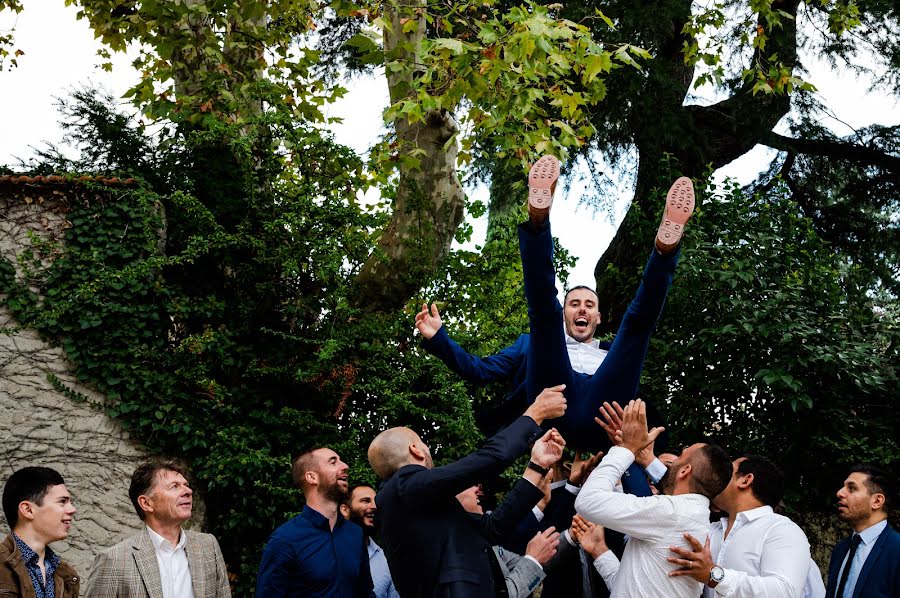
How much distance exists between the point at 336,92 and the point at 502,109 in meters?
2.03

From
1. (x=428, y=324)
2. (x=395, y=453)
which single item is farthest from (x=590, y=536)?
(x=428, y=324)

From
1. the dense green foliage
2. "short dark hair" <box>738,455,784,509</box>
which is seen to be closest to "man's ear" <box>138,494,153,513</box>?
"short dark hair" <box>738,455,784,509</box>

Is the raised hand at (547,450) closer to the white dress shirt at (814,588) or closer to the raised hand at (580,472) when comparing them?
the raised hand at (580,472)

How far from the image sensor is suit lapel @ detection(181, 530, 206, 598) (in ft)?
13.4

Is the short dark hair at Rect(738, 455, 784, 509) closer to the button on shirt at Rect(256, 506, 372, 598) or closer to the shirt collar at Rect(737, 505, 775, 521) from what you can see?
the shirt collar at Rect(737, 505, 775, 521)

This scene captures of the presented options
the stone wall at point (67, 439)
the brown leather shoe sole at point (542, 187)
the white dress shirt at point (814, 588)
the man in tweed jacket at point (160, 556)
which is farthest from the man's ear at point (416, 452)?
the stone wall at point (67, 439)

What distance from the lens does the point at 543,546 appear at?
3.69m

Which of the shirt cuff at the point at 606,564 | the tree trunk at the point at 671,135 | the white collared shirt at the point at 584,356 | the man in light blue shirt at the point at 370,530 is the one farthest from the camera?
the tree trunk at the point at 671,135

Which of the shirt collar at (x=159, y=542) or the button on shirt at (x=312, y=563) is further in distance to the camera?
the button on shirt at (x=312, y=563)

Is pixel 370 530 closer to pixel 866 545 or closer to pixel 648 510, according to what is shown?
pixel 648 510

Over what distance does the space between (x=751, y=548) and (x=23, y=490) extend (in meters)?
Result: 3.08

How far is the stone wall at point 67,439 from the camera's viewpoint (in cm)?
673

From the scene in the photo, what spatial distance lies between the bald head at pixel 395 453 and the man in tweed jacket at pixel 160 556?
1144 mm

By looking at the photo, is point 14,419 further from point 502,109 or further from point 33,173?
point 502,109
